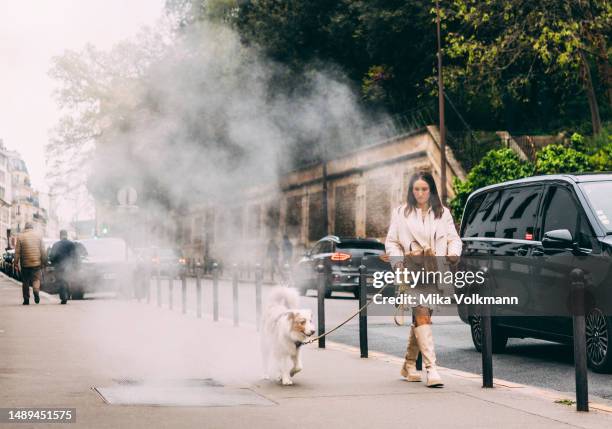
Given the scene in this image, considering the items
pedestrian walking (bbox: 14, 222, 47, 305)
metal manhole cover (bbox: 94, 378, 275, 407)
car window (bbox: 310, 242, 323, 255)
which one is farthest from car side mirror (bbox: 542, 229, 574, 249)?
car window (bbox: 310, 242, 323, 255)

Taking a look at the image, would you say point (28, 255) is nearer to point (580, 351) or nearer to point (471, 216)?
point (471, 216)

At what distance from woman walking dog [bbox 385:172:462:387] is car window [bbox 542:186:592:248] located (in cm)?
179

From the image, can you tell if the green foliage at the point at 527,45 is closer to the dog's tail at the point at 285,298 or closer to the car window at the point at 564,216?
the car window at the point at 564,216

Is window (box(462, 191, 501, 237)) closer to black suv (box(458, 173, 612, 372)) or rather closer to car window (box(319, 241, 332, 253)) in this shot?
black suv (box(458, 173, 612, 372))

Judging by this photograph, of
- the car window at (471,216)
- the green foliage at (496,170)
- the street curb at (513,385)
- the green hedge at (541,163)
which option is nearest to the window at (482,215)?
the car window at (471,216)

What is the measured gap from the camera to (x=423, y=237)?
878 centimetres

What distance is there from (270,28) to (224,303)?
72.3 ft

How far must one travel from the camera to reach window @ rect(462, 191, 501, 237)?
11.8 m

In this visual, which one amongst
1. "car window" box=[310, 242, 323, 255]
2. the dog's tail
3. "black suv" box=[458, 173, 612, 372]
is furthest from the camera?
"car window" box=[310, 242, 323, 255]

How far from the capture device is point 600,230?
9.75 meters

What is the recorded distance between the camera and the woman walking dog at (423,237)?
870 cm

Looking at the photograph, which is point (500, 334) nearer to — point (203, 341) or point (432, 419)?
point (203, 341)

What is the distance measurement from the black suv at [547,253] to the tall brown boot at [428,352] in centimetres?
134

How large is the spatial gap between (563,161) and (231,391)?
1657cm
